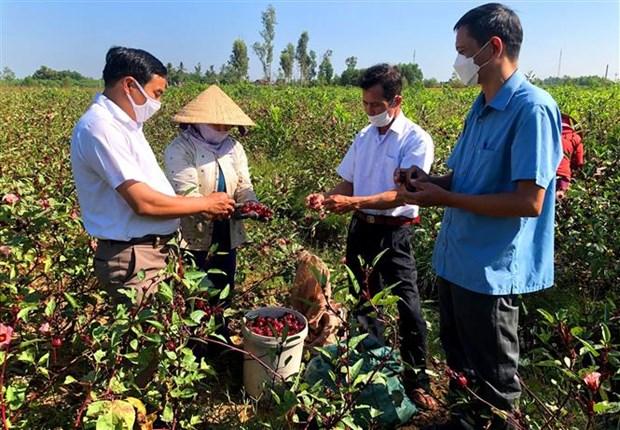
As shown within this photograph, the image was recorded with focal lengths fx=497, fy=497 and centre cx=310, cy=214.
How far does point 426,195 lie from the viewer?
1740mm

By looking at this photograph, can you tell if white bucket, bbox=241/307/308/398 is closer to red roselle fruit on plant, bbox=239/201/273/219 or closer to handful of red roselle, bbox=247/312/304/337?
handful of red roselle, bbox=247/312/304/337

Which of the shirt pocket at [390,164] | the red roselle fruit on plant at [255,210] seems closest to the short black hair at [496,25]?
the shirt pocket at [390,164]

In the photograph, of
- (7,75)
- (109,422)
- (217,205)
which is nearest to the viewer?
(109,422)

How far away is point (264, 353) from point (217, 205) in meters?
0.73

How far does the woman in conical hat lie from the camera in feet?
7.70

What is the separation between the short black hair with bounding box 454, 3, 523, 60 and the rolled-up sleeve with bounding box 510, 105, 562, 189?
0.80 feet

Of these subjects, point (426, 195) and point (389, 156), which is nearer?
point (426, 195)

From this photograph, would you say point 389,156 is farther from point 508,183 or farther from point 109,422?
point 109,422

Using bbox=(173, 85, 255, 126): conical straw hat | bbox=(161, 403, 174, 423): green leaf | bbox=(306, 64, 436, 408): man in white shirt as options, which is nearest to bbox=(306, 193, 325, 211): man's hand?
bbox=(306, 64, 436, 408): man in white shirt

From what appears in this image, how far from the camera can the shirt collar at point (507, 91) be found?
1.63 m

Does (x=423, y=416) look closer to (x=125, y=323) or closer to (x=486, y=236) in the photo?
(x=486, y=236)

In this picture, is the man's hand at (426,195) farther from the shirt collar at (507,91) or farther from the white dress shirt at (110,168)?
the white dress shirt at (110,168)

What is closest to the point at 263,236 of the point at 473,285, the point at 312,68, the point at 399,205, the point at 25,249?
the point at 399,205

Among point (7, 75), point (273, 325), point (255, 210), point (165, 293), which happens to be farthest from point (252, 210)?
point (7, 75)
